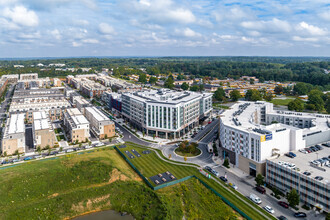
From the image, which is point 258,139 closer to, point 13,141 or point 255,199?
point 255,199

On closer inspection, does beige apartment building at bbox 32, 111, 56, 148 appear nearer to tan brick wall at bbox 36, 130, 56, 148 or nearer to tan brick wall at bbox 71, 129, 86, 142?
tan brick wall at bbox 36, 130, 56, 148

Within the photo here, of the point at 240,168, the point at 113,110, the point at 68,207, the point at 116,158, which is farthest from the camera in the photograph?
the point at 113,110

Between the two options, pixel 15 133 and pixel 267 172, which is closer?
pixel 267 172

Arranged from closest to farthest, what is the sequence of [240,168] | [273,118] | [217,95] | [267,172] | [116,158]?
[267,172] → [240,168] → [116,158] → [273,118] → [217,95]

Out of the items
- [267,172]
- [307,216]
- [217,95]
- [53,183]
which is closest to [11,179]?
[53,183]

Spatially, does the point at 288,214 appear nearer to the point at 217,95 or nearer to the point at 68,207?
the point at 68,207

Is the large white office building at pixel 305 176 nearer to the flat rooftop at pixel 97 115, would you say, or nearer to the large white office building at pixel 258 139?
the large white office building at pixel 258 139

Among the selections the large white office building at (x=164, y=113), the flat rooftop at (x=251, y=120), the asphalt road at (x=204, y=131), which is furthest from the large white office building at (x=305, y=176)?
the large white office building at (x=164, y=113)

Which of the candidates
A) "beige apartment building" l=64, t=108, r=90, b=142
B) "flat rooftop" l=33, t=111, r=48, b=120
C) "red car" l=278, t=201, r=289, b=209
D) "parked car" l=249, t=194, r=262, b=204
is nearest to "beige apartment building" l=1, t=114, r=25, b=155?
"beige apartment building" l=64, t=108, r=90, b=142
